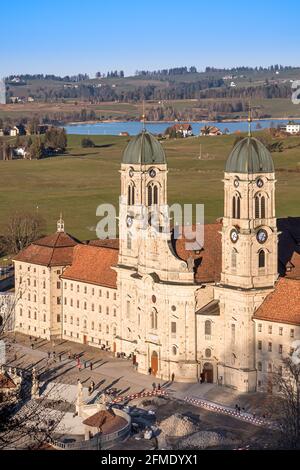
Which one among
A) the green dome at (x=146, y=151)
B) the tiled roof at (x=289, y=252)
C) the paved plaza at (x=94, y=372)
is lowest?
A: the paved plaza at (x=94, y=372)

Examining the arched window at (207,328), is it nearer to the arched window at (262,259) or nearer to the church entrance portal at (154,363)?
the church entrance portal at (154,363)

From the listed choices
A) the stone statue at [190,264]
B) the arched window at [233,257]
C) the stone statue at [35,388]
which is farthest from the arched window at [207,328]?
the stone statue at [35,388]

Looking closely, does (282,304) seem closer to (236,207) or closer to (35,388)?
(236,207)

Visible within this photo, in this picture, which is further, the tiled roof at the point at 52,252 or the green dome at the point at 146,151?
the tiled roof at the point at 52,252

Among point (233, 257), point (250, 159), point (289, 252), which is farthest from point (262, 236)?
point (289, 252)

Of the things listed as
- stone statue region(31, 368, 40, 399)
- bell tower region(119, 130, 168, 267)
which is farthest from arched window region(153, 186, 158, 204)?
stone statue region(31, 368, 40, 399)

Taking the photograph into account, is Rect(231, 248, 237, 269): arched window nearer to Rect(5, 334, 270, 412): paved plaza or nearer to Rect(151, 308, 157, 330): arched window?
Rect(151, 308, 157, 330): arched window

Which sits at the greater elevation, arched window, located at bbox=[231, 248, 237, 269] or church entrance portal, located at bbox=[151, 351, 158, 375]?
arched window, located at bbox=[231, 248, 237, 269]
